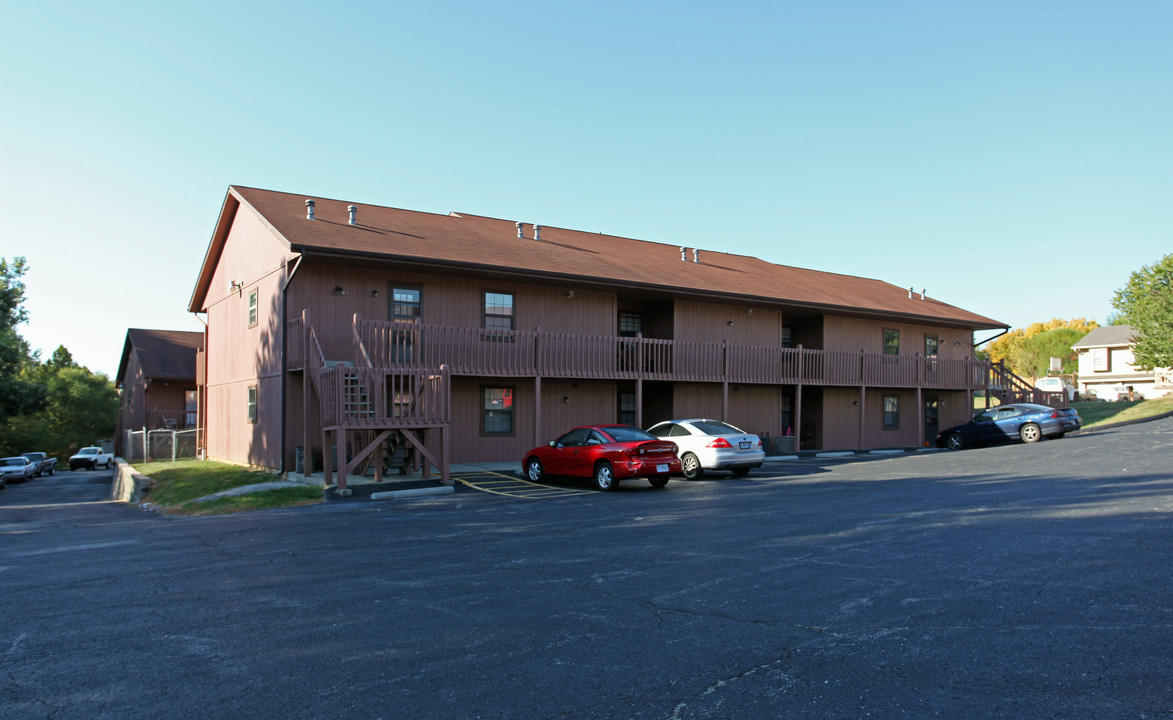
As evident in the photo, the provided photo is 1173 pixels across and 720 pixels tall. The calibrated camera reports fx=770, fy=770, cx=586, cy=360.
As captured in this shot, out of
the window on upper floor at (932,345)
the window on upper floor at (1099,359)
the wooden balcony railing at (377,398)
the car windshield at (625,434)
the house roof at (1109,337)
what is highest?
the house roof at (1109,337)

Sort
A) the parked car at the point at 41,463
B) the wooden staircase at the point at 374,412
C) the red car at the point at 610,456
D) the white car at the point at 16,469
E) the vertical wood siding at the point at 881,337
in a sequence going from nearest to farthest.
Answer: the wooden staircase at the point at 374,412 < the red car at the point at 610,456 < the vertical wood siding at the point at 881,337 < the white car at the point at 16,469 < the parked car at the point at 41,463

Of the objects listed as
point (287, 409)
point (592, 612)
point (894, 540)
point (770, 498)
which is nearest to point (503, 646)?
point (592, 612)

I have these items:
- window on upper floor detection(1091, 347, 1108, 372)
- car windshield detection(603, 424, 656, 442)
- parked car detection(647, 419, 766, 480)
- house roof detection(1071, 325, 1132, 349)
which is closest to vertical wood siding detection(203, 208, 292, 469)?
car windshield detection(603, 424, 656, 442)

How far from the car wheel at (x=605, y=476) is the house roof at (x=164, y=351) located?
2933 cm

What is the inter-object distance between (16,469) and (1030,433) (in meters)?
44.5

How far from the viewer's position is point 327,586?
7.56 meters

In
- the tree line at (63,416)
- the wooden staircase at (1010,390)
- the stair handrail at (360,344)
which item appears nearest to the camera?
the stair handrail at (360,344)

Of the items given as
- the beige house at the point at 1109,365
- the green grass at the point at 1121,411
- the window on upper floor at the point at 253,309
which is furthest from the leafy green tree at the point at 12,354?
the beige house at the point at 1109,365

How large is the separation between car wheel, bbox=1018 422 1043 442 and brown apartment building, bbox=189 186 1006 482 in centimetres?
370

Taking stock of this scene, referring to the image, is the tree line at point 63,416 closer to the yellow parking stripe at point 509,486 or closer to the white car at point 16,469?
the white car at point 16,469

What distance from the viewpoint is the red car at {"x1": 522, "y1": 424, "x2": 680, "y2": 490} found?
15.6 meters

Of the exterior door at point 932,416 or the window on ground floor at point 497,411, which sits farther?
the exterior door at point 932,416

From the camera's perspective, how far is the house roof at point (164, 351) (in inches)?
1549

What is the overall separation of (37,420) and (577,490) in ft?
200
